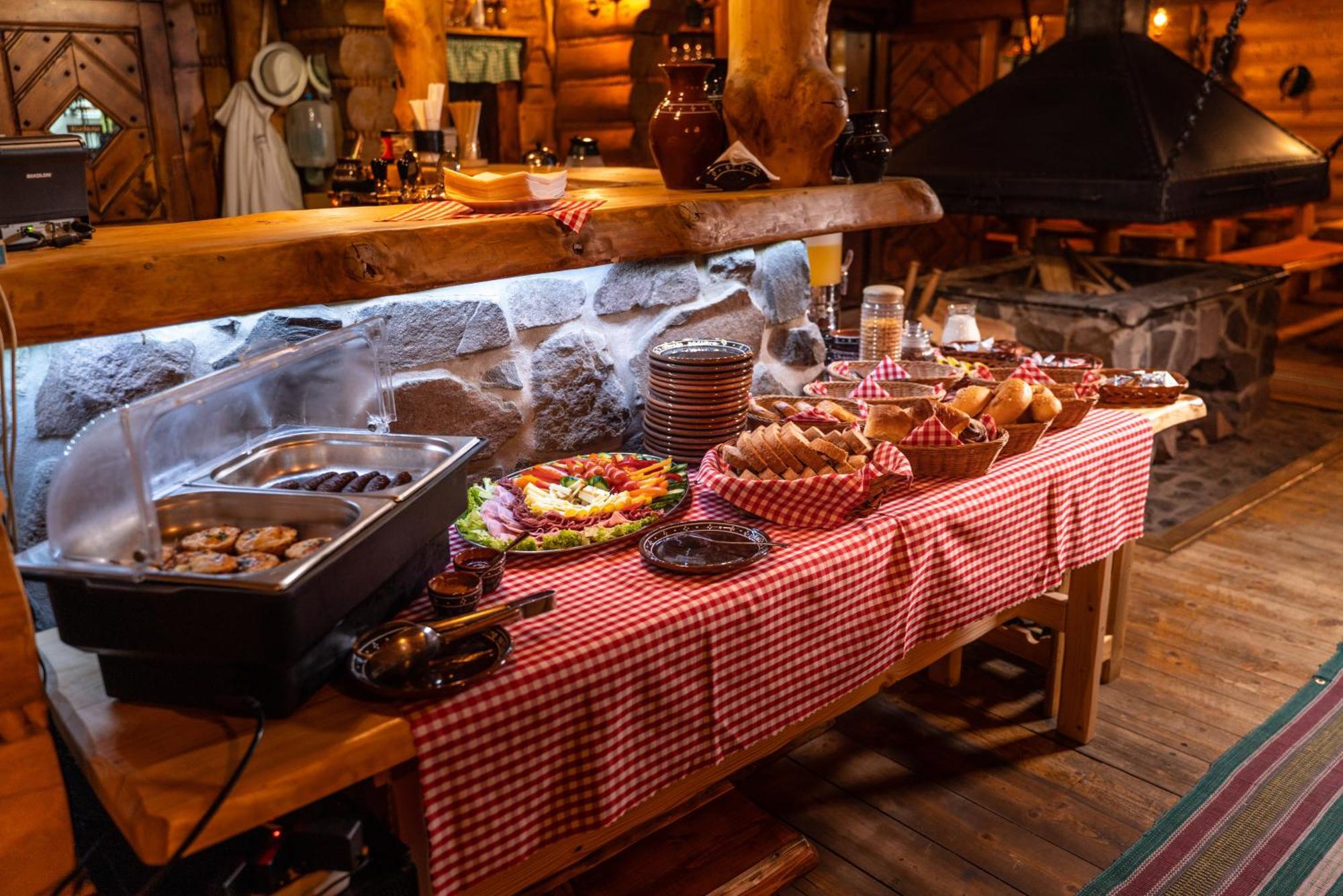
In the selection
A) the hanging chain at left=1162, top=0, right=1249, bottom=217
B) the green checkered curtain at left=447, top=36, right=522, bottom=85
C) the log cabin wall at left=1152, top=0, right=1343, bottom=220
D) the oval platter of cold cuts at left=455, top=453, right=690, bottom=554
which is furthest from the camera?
the log cabin wall at left=1152, top=0, right=1343, bottom=220

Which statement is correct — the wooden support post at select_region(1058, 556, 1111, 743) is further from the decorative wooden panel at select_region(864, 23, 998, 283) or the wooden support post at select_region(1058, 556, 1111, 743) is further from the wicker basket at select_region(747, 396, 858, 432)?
the decorative wooden panel at select_region(864, 23, 998, 283)

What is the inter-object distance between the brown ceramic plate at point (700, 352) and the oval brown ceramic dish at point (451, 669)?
3.23 ft

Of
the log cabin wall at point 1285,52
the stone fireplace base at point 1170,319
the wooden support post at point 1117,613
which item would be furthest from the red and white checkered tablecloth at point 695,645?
the log cabin wall at point 1285,52

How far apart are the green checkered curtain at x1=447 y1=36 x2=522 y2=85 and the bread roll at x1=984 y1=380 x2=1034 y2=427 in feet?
16.5

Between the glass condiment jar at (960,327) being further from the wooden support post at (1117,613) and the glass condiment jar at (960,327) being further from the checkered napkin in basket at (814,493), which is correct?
the checkered napkin in basket at (814,493)

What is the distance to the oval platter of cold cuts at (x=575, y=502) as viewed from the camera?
1.98m

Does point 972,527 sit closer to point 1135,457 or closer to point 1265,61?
point 1135,457

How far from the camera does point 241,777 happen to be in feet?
4.23

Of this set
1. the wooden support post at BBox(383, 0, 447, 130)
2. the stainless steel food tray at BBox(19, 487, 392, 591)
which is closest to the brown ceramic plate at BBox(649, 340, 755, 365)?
the stainless steel food tray at BBox(19, 487, 392, 591)

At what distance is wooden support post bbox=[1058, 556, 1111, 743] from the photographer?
9.08 ft

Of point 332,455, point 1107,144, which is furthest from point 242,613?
point 1107,144

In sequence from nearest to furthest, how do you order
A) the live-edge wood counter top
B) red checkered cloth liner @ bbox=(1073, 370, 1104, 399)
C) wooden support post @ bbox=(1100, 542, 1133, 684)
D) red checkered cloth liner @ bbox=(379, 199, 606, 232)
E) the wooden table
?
the wooden table
the live-edge wood counter top
red checkered cloth liner @ bbox=(379, 199, 606, 232)
red checkered cloth liner @ bbox=(1073, 370, 1104, 399)
wooden support post @ bbox=(1100, 542, 1133, 684)

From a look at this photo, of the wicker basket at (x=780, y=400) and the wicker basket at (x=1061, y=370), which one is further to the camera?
the wicker basket at (x=1061, y=370)

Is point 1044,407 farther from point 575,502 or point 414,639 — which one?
point 414,639
